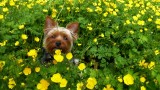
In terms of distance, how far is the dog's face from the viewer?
5258mm

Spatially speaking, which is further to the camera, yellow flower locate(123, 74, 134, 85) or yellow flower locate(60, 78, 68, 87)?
yellow flower locate(123, 74, 134, 85)

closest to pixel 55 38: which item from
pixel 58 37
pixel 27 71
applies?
pixel 58 37

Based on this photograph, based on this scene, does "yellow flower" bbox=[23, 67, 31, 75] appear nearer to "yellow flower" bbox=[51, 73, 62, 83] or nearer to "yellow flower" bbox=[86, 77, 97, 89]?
"yellow flower" bbox=[51, 73, 62, 83]

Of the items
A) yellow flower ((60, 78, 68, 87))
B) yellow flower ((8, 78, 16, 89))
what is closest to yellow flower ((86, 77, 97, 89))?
yellow flower ((60, 78, 68, 87))

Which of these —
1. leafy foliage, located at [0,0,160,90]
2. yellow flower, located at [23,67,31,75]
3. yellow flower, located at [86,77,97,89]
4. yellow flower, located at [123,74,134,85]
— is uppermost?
yellow flower, located at [86,77,97,89]

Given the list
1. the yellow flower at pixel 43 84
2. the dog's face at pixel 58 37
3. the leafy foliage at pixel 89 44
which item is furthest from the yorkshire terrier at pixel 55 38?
the yellow flower at pixel 43 84

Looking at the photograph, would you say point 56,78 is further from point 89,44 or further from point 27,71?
point 89,44

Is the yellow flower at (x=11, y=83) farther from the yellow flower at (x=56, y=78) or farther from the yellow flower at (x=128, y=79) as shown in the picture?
the yellow flower at (x=128, y=79)

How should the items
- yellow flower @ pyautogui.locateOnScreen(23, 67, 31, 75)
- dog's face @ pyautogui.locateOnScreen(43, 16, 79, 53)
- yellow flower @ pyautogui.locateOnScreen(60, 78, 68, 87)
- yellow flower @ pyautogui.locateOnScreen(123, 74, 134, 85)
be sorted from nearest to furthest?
1. yellow flower @ pyautogui.locateOnScreen(60, 78, 68, 87)
2. yellow flower @ pyautogui.locateOnScreen(123, 74, 134, 85)
3. yellow flower @ pyautogui.locateOnScreen(23, 67, 31, 75)
4. dog's face @ pyautogui.locateOnScreen(43, 16, 79, 53)

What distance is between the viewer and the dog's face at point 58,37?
526 centimetres

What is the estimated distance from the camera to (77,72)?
363 cm

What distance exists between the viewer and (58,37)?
5406 mm

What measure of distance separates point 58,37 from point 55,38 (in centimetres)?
5

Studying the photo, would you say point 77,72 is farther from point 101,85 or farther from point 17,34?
point 17,34
